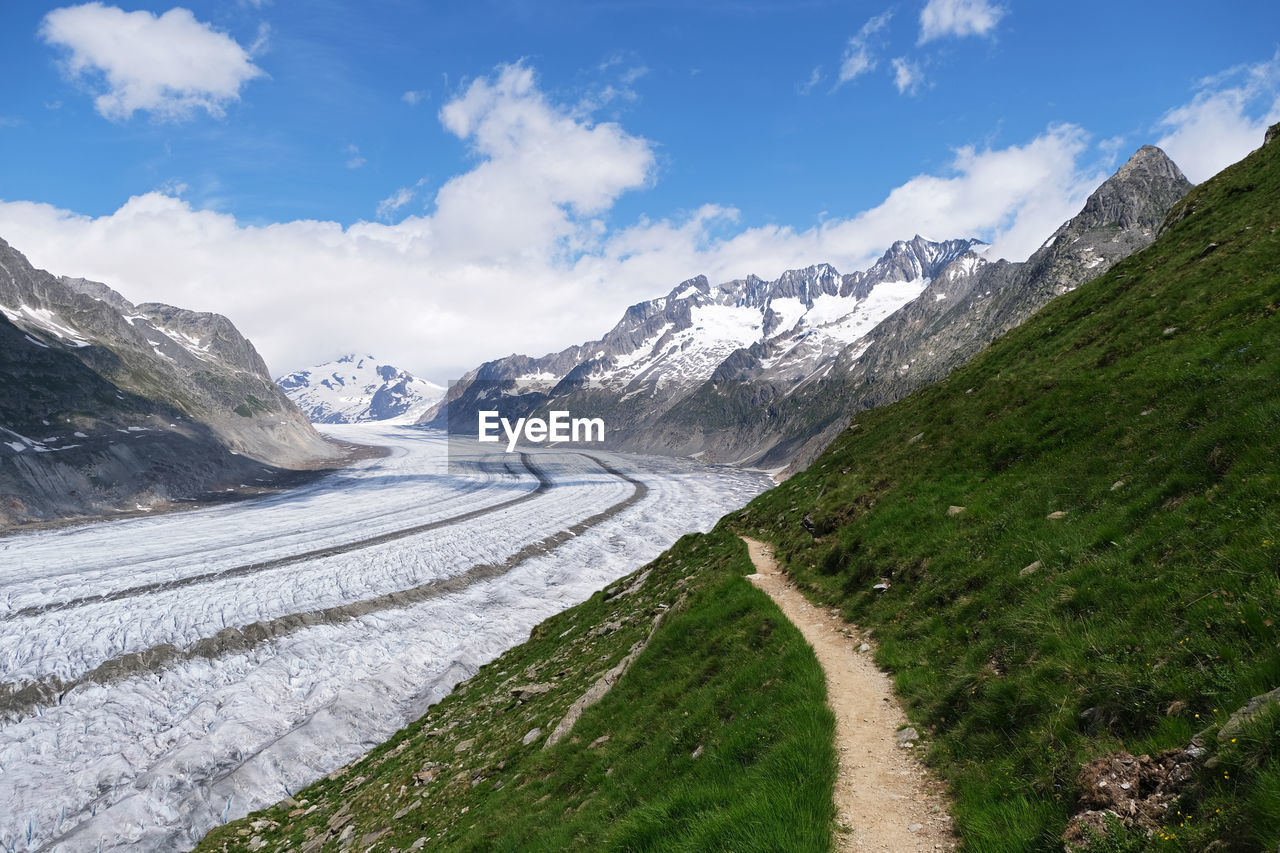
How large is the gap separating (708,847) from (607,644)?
15.6 metres

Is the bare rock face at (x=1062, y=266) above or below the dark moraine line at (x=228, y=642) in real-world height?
above

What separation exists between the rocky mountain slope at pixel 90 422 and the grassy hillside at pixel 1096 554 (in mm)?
110519

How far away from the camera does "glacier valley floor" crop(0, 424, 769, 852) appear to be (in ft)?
90.4

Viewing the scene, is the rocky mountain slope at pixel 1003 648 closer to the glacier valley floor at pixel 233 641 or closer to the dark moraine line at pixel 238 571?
the glacier valley floor at pixel 233 641

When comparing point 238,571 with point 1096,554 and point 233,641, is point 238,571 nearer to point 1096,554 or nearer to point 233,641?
point 233,641

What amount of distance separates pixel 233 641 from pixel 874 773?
158 ft

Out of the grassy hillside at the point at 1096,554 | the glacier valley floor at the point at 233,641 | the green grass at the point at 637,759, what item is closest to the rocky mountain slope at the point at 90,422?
the glacier valley floor at the point at 233,641

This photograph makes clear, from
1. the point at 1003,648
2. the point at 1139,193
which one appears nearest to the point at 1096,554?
the point at 1003,648

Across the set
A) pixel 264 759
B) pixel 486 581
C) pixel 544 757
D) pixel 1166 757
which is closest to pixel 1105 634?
pixel 1166 757

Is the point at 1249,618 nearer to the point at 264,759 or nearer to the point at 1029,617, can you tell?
the point at 1029,617

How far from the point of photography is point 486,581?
5841cm

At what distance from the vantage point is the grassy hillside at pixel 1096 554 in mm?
6848

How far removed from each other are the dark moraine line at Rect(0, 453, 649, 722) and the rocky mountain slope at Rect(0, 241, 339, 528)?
207ft

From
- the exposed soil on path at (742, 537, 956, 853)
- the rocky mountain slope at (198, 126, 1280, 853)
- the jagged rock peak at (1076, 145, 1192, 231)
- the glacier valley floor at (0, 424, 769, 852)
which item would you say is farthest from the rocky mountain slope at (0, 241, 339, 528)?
the jagged rock peak at (1076, 145, 1192, 231)
